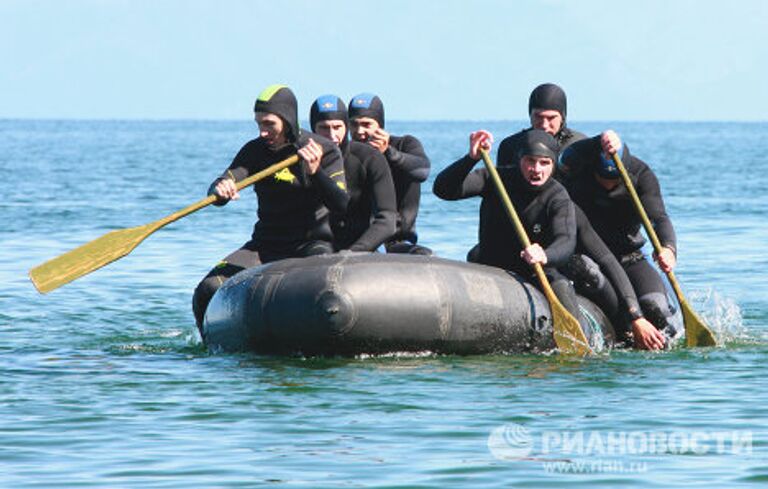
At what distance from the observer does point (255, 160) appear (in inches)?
520

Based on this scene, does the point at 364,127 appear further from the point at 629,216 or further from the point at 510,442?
the point at 510,442

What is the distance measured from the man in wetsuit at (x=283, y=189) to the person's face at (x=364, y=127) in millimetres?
938

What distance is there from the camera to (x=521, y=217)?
13188mm

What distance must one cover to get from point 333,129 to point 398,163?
34.1 inches

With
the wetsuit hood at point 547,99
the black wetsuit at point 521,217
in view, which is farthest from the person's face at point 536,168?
the wetsuit hood at point 547,99

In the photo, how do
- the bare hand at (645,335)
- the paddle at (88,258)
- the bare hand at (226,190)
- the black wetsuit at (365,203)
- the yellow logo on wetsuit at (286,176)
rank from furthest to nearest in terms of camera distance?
the bare hand at (645,335) < the paddle at (88,258) < the black wetsuit at (365,203) < the yellow logo on wetsuit at (286,176) < the bare hand at (226,190)

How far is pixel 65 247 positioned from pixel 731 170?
40020 millimetres

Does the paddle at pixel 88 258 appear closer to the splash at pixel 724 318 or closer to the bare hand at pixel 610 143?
the bare hand at pixel 610 143

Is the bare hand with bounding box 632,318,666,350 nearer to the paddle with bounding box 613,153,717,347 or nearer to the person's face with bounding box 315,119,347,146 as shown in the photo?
the paddle with bounding box 613,153,717,347

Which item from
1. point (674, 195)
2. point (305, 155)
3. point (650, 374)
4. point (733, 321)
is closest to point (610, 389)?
point (650, 374)

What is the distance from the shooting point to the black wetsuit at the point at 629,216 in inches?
548

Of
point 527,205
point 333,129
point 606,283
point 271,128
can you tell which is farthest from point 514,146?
point 271,128

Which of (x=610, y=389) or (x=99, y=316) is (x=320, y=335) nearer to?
(x=610, y=389)

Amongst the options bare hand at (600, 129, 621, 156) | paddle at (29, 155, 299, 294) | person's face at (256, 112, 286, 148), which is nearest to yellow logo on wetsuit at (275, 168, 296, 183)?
person's face at (256, 112, 286, 148)
